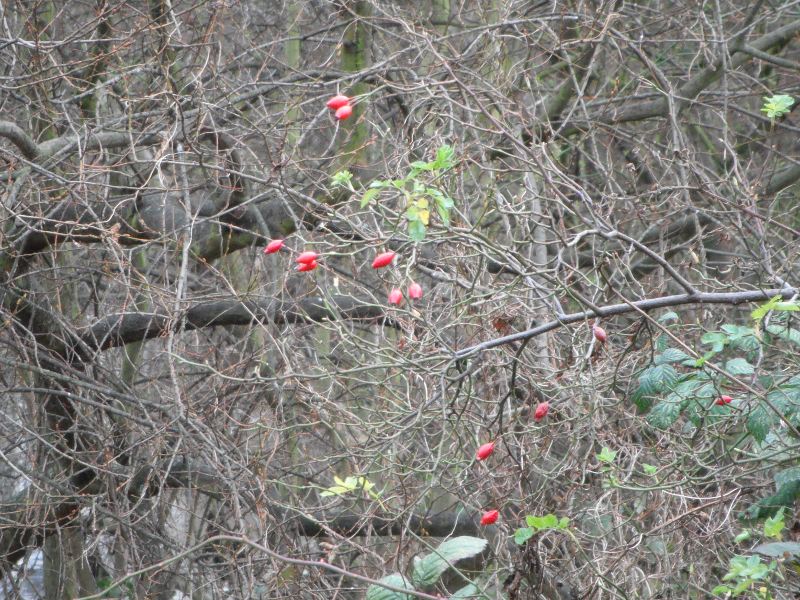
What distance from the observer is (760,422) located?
3.09 metres

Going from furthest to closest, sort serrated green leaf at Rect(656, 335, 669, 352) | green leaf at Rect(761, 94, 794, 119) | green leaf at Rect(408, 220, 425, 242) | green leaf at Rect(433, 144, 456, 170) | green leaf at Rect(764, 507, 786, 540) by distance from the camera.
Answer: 1. green leaf at Rect(761, 94, 794, 119)
2. serrated green leaf at Rect(656, 335, 669, 352)
3. green leaf at Rect(764, 507, 786, 540)
4. green leaf at Rect(433, 144, 456, 170)
5. green leaf at Rect(408, 220, 425, 242)

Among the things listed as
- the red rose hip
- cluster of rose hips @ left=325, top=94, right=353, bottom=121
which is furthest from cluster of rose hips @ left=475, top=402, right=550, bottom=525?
cluster of rose hips @ left=325, top=94, right=353, bottom=121

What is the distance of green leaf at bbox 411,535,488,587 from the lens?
9.99 feet

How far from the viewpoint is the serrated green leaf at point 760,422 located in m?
3.07

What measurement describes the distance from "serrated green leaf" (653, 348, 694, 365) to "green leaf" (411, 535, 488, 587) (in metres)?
0.80

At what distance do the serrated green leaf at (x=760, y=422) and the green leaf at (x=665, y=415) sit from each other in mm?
254

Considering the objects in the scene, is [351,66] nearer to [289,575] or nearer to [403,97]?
[403,97]

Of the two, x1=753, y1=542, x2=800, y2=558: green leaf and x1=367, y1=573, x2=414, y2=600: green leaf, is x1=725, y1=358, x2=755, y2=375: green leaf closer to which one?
x1=753, y1=542, x2=800, y2=558: green leaf

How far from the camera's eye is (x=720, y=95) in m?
7.32

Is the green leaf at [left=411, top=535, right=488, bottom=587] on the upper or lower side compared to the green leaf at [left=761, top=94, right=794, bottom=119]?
lower

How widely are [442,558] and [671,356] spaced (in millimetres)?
965

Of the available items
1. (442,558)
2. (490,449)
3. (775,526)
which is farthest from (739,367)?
(442,558)

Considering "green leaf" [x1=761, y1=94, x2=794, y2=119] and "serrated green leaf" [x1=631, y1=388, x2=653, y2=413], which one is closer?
"serrated green leaf" [x1=631, y1=388, x2=653, y2=413]

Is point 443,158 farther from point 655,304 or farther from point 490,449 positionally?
point 490,449
